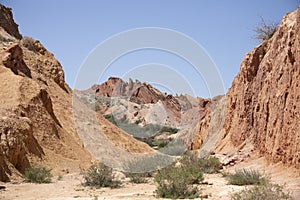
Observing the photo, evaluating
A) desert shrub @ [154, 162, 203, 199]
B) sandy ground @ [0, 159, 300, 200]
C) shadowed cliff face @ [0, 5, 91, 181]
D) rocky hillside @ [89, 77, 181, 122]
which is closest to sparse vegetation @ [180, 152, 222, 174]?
sandy ground @ [0, 159, 300, 200]

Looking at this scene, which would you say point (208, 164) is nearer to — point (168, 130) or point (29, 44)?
point (29, 44)

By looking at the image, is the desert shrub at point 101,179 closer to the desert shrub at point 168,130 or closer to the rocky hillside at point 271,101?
the rocky hillside at point 271,101

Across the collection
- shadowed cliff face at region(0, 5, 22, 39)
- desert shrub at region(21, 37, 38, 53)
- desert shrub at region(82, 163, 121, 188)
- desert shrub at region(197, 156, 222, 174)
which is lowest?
desert shrub at region(82, 163, 121, 188)

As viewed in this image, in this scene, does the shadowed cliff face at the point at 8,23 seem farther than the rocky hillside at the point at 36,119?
Yes

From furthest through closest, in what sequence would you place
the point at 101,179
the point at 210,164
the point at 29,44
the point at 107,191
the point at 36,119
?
the point at 29,44 < the point at 36,119 < the point at 210,164 < the point at 101,179 < the point at 107,191

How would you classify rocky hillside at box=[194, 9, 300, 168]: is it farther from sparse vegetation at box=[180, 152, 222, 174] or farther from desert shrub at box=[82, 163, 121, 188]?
desert shrub at box=[82, 163, 121, 188]

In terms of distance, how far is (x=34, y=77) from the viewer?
89.4 ft

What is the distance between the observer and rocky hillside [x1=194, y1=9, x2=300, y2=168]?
1140 centimetres

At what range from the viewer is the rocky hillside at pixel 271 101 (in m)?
11.4

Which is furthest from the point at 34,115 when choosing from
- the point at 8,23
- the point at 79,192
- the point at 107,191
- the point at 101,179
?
the point at 8,23

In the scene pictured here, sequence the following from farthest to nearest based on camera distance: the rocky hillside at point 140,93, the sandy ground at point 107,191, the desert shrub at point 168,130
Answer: the rocky hillside at point 140,93 < the desert shrub at point 168,130 < the sandy ground at point 107,191

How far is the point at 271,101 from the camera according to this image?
47.0 feet

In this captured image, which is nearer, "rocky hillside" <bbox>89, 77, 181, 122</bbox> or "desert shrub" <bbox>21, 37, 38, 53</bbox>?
"desert shrub" <bbox>21, 37, 38, 53</bbox>

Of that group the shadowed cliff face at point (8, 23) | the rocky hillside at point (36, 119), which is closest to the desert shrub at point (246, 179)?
the rocky hillside at point (36, 119)
